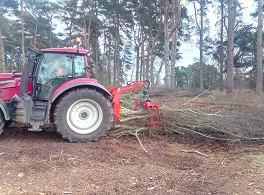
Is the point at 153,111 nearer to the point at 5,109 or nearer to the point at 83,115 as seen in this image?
the point at 83,115

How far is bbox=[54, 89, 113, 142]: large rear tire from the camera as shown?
16.8ft

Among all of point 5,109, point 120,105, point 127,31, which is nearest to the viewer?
point 5,109

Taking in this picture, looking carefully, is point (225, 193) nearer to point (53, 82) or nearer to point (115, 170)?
point (115, 170)

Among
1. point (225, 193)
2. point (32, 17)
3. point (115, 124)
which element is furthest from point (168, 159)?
point (32, 17)

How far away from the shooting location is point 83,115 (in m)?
5.35

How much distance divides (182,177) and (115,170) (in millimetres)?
942

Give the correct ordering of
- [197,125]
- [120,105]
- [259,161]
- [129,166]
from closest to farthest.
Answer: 1. [129,166]
2. [259,161]
3. [197,125]
4. [120,105]

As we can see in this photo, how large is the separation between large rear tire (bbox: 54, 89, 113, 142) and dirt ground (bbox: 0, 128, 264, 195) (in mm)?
220

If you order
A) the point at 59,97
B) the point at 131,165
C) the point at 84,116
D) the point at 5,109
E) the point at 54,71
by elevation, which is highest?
the point at 54,71

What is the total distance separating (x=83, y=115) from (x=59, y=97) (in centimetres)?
59

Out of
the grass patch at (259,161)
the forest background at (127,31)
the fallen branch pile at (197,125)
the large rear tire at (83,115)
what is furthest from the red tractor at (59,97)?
the forest background at (127,31)

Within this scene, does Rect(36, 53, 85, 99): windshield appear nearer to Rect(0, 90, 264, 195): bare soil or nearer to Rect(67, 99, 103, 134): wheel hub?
Rect(67, 99, 103, 134): wheel hub

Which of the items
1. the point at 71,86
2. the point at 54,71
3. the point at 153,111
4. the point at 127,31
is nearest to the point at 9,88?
the point at 54,71

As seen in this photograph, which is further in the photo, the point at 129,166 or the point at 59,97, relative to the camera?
the point at 59,97
